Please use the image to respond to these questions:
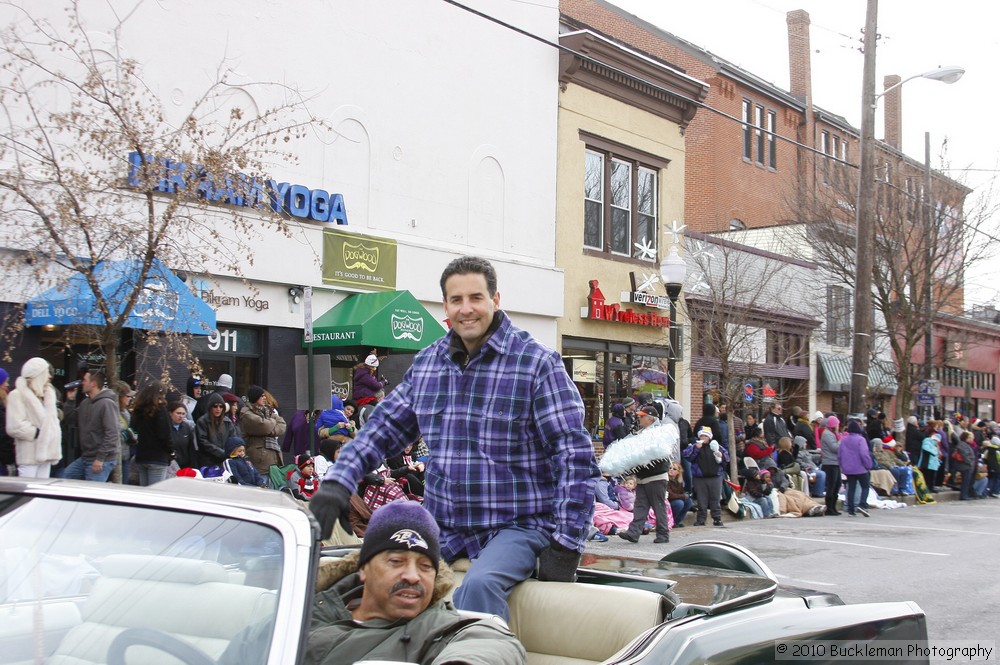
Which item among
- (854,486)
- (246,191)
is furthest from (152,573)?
(854,486)

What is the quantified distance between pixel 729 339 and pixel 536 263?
3.88m

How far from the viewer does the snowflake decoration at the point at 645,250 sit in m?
21.9

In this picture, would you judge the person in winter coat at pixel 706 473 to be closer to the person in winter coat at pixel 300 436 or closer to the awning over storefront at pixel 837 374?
the person in winter coat at pixel 300 436

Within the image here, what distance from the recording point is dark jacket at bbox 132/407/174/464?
10.6 m

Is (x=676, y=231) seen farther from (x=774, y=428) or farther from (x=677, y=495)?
(x=677, y=495)

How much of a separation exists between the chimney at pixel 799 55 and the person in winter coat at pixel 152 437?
1155 inches

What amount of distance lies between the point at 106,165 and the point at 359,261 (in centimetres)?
439

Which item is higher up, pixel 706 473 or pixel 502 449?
pixel 502 449

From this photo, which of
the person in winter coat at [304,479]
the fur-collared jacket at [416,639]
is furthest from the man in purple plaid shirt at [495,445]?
the person in winter coat at [304,479]

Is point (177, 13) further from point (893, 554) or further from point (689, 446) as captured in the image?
point (893, 554)

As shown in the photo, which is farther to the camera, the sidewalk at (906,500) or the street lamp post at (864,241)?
the street lamp post at (864,241)

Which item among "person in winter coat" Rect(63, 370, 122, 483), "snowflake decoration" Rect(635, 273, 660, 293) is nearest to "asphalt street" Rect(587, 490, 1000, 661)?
"person in winter coat" Rect(63, 370, 122, 483)

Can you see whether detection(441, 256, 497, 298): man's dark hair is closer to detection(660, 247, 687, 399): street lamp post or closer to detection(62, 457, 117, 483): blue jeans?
detection(62, 457, 117, 483): blue jeans

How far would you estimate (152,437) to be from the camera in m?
10.6
